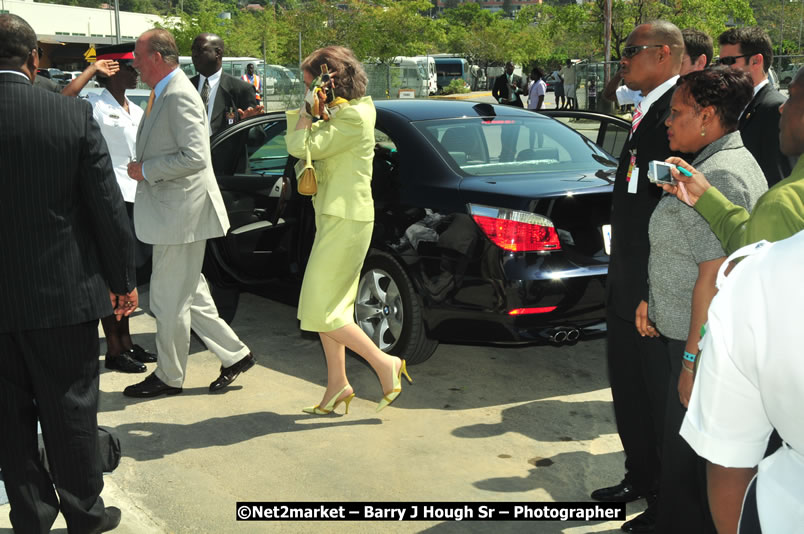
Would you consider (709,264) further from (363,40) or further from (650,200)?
(363,40)

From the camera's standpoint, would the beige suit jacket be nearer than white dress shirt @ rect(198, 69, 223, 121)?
Yes

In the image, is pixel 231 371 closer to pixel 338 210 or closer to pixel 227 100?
pixel 338 210

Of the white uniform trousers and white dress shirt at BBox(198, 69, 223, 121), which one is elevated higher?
white dress shirt at BBox(198, 69, 223, 121)

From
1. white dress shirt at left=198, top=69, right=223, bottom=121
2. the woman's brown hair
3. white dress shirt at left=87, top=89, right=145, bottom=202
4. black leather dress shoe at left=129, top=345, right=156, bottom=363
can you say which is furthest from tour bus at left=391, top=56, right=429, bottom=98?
the woman's brown hair

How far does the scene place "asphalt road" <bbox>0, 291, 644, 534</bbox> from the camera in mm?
3893

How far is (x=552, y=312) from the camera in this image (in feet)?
16.2

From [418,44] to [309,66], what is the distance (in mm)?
50568

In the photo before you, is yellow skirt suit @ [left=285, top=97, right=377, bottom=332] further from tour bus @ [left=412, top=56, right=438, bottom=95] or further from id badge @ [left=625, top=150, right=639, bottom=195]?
tour bus @ [left=412, top=56, right=438, bottom=95]

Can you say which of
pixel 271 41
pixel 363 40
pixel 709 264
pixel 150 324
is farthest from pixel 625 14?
pixel 709 264

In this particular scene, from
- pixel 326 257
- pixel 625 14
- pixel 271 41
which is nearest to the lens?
pixel 326 257

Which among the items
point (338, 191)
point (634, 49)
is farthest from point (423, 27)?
point (634, 49)

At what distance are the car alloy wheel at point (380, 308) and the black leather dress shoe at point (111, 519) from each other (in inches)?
88.4

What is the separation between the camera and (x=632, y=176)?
3475mm

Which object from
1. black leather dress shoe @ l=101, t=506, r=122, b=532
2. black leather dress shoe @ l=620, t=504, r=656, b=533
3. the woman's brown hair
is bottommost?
black leather dress shoe @ l=620, t=504, r=656, b=533
